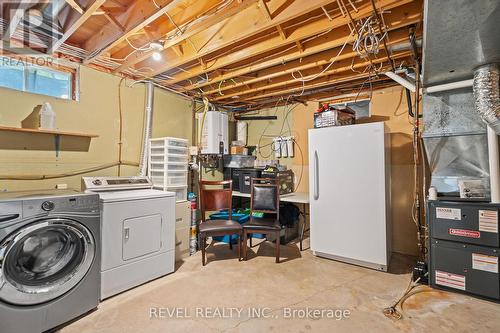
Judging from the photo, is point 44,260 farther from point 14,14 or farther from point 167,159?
point 14,14

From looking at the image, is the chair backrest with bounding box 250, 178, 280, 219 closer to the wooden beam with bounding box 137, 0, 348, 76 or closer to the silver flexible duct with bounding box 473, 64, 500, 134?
the wooden beam with bounding box 137, 0, 348, 76

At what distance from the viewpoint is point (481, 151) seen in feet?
7.09

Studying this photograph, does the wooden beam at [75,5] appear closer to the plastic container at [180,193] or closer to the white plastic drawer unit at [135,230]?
the white plastic drawer unit at [135,230]

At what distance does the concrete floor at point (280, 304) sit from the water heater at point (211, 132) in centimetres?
180

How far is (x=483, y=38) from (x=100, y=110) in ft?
11.4

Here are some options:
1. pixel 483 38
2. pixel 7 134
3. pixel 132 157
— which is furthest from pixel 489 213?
pixel 7 134

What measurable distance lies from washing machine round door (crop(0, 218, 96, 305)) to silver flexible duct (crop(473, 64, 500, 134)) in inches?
132

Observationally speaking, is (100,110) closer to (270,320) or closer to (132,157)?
(132,157)

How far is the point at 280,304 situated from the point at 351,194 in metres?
1.46

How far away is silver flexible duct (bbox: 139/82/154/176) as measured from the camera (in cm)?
295

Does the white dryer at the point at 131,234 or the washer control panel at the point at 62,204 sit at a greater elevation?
the washer control panel at the point at 62,204

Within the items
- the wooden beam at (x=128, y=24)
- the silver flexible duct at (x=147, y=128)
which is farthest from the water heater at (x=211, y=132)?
the wooden beam at (x=128, y=24)

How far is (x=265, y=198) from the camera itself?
10.1 feet

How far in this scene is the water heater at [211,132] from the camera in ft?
12.1
